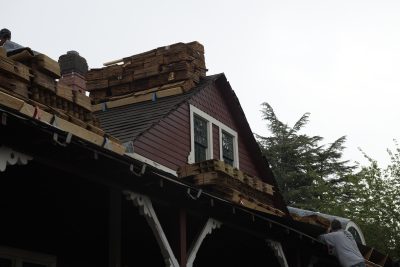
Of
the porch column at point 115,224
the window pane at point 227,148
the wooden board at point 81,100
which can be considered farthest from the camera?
the window pane at point 227,148

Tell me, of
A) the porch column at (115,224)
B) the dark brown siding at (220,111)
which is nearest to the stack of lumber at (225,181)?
the dark brown siding at (220,111)

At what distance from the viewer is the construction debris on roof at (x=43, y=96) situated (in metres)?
9.07

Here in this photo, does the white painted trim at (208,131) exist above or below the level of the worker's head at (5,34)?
above

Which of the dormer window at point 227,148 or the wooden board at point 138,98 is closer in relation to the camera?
the wooden board at point 138,98

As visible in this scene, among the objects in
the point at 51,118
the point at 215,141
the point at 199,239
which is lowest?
the point at 199,239

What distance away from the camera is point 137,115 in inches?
698

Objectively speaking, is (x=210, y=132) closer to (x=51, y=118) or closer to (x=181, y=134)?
(x=181, y=134)

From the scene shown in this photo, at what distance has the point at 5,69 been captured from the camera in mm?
9008

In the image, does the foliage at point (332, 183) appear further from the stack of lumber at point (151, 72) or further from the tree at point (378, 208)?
the stack of lumber at point (151, 72)

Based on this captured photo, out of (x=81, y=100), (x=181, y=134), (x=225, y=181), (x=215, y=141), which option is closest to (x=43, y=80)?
(x=81, y=100)

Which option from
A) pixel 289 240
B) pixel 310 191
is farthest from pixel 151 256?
pixel 310 191

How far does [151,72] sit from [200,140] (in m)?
2.51

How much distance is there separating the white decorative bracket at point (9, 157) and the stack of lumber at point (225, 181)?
8.05 metres

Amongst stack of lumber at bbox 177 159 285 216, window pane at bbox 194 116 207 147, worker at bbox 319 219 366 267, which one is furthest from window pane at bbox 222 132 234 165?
worker at bbox 319 219 366 267
